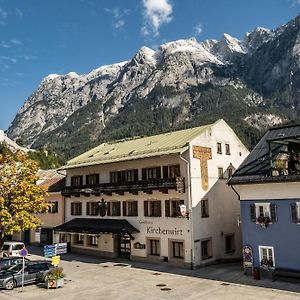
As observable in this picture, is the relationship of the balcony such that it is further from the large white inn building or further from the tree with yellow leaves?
the tree with yellow leaves

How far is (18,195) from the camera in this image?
34.7 m

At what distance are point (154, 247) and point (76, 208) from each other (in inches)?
601

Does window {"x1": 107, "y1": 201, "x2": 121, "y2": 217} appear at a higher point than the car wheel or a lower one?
higher


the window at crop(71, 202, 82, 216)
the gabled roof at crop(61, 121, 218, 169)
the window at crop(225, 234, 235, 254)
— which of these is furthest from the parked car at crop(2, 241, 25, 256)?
the window at crop(225, 234, 235, 254)

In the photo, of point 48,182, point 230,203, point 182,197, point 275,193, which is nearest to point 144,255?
point 182,197

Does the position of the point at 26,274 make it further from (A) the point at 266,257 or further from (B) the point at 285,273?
(B) the point at 285,273

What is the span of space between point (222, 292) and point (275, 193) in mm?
9175

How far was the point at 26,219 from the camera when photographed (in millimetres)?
34375

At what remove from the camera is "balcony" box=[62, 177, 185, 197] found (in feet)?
118

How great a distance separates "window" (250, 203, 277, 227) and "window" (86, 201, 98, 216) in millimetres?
22187

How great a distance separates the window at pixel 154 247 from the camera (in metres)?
38.6

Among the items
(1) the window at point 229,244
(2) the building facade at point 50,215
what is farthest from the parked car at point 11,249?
(1) the window at point 229,244

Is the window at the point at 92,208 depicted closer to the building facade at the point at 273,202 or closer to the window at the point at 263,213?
the building facade at the point at 273,202

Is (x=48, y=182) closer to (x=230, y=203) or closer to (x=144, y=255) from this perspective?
(x=144, y=255)
